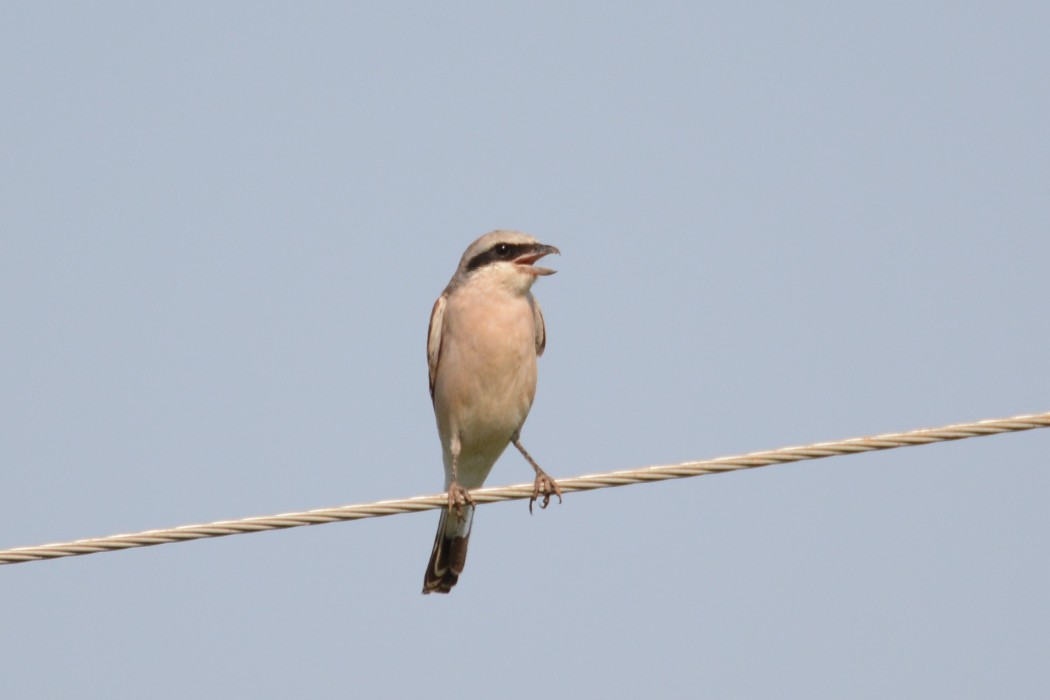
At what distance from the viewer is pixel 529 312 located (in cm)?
923

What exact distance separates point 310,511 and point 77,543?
0.95m

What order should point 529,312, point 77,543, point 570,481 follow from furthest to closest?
point 529,312, point 570,481, point 77,543

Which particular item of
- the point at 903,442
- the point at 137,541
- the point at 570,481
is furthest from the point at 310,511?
the point at 903,442

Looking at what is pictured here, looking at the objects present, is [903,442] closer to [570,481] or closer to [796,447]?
[796,447]

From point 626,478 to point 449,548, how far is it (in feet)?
11.1

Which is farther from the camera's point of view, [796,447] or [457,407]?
[457,407]

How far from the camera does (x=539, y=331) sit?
9.58 meters

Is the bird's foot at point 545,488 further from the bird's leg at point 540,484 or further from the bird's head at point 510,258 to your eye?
the bird's head at point 510,258

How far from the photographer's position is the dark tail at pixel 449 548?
938 centimetres

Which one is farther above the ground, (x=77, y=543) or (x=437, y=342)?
(x=437, y=342)

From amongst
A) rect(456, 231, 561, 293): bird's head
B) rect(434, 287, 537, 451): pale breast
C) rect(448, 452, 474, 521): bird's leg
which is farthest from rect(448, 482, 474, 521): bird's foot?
rect(456, 231, 561, 293): bird's head

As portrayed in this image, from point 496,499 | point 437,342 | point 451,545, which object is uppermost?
point 437,342

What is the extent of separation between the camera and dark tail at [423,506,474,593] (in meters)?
9.38

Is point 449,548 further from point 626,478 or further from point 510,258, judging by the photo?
point 626,478
